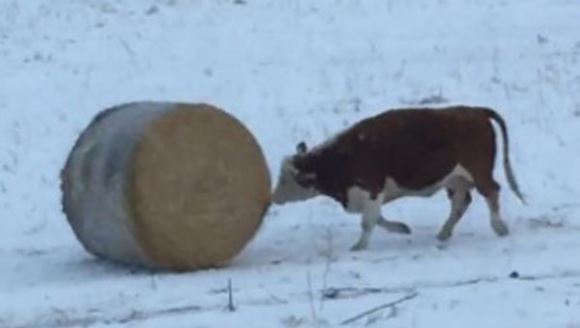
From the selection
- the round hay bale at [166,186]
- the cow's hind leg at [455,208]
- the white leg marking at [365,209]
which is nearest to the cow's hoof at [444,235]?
the cow's hind leg at [455,208]

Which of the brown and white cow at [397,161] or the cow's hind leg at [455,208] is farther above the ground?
the brown and white cow at [397,161]

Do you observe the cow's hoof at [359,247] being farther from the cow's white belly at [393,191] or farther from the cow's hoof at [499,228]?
the cow's hoof at [499,228]

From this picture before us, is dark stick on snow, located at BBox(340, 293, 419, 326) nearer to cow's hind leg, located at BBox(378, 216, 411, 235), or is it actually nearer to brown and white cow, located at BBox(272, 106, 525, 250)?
brown and white cow, located at BBox(272, 106, 525, 250)

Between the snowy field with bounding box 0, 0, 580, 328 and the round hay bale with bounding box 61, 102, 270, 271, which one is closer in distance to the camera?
the snowy field with bounding box 0, 0, 580, 328

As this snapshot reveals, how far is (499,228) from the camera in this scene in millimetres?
13000

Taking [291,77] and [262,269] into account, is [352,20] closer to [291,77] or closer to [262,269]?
[291,77]

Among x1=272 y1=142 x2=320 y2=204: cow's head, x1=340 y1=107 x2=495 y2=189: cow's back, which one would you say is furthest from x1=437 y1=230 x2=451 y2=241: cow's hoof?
x1=272 y1=142 x2=320 y2=204: cow's head

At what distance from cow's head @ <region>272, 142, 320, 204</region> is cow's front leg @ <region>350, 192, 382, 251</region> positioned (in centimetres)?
43

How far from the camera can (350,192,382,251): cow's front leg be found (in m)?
12.6

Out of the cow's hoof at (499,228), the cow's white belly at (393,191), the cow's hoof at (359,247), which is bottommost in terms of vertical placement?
the cow's hoof at (359,247)

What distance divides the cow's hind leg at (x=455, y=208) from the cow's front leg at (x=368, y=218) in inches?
24.0

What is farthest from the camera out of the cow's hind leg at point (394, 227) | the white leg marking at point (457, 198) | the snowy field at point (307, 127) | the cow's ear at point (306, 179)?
the cow's hind leg at point (394, 227)

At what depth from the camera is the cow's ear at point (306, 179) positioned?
12859mm

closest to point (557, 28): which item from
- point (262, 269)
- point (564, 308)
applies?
point (262, 269)
